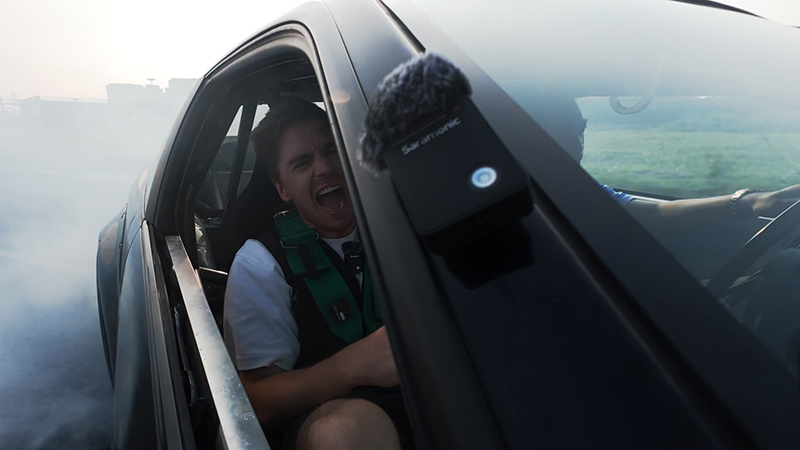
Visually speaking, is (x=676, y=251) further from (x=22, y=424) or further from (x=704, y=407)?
→ (x=22, y=424)

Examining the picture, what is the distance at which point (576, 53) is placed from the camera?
3.42 feet

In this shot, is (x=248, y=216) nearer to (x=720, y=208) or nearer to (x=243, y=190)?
(x=243, y=190)

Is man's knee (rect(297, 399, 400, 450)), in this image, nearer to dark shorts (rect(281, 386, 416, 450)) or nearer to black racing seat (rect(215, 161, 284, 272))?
dark shorts (rect(281, 386, 416, 450))

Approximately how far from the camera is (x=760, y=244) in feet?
3.27

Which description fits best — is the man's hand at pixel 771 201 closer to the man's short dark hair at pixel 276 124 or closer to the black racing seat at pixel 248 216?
the man's short dark hair at pixel 276 124

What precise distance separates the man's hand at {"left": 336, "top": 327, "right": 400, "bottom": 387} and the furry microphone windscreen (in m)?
Result: 0.55

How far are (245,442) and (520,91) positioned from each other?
2.40 ft

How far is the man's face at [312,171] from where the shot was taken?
69.5 inches

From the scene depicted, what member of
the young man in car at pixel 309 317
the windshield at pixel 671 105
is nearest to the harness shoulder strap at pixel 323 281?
the young man in car at pixel 309 317

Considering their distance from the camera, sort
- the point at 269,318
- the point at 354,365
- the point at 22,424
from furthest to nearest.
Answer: the point at 22,424
the point at 269,318
the point at 354,365

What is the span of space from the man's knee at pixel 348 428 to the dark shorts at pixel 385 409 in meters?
0.04

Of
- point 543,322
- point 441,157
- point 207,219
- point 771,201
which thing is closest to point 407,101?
point 441,157

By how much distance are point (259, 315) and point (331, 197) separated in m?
0.51

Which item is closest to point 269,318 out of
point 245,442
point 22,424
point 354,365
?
point 354,365
